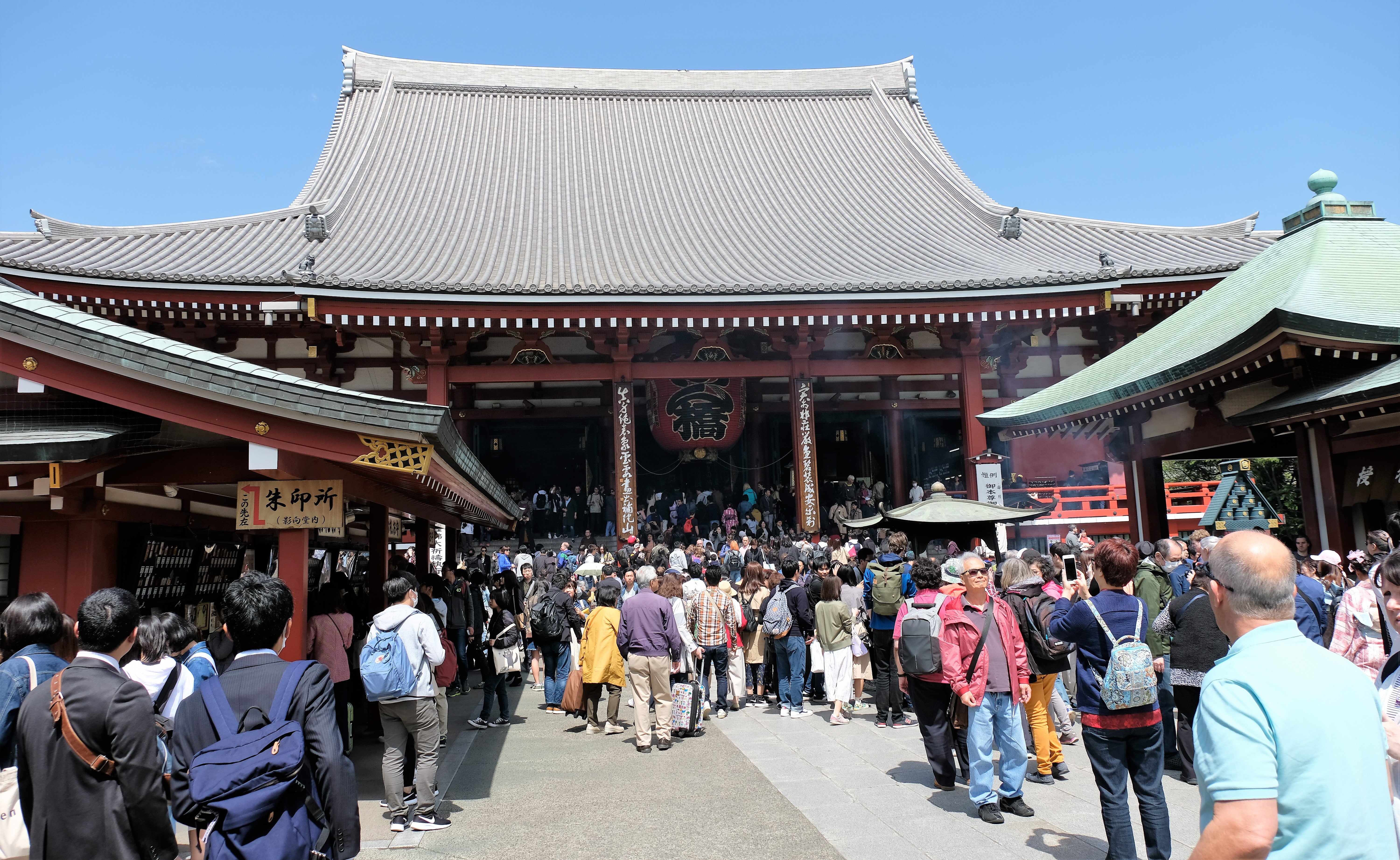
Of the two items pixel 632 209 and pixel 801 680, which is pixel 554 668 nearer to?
pixel 801 680

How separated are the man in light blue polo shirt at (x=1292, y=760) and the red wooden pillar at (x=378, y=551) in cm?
810

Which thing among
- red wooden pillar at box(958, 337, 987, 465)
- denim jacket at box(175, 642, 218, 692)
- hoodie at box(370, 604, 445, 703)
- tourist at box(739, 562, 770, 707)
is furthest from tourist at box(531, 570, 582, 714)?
red wooden pillar at box(958, 337, 987, 465)

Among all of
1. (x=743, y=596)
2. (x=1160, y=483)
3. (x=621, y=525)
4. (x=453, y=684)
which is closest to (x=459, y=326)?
(x=621, y=525)

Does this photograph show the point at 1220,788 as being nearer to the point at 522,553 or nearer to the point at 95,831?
the point at 95,831

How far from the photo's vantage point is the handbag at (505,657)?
28.0 ft

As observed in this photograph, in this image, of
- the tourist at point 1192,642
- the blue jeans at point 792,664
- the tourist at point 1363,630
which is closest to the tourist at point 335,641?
the blue jeans at point 792,664

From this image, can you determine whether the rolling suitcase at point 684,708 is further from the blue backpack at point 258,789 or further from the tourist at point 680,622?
the blue backpack at point 258,789

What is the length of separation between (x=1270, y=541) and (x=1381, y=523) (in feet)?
27.8

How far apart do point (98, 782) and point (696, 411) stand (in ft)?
44.8

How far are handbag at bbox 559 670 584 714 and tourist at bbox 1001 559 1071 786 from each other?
3958 mm

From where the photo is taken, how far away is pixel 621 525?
47.8ft

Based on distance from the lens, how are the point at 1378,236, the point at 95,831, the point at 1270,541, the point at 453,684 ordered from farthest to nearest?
the point at 453,684, the point at 1378,236, the point at 95,831, the point at 1270,541

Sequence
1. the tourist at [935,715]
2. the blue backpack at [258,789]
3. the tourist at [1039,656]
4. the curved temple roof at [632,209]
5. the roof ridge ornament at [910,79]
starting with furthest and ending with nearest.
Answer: the roof ridge ornament at [910,79], the curved temple roof at [632,209], the tourist at [935,715], the tourist at [1039,656], the blue backpack at [258,789]

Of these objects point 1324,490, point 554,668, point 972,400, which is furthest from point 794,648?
point 972,400
